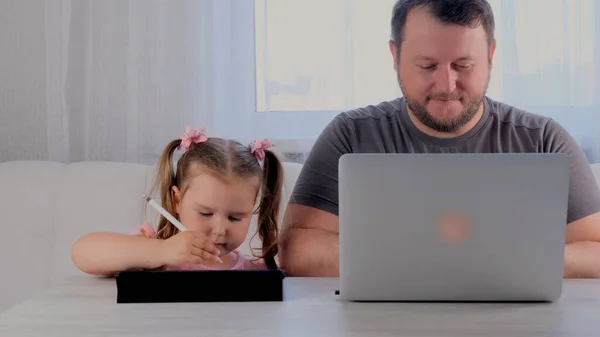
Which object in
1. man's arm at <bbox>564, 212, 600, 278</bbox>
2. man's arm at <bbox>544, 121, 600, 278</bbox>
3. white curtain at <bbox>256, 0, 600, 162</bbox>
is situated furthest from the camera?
white curtain at <bbox>256, 0, 600, 162</bbox>

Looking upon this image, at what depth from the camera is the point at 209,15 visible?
2.69 m

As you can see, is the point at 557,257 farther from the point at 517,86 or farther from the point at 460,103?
the point at 517,86

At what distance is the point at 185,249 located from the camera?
139cm

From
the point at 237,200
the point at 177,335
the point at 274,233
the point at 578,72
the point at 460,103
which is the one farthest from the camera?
the point at 578,72

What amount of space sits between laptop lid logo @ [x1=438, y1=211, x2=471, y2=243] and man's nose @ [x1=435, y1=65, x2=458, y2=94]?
897 millimetres

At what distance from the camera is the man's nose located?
6.62ft

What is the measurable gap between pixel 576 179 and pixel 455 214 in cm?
86

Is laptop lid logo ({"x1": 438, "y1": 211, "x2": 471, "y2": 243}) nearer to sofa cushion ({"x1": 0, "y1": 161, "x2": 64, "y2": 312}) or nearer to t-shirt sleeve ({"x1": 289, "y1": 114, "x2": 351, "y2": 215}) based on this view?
t-shirt sleeve ({"x1": 289, "y1": 114, "x2": 351, "y2": 215})

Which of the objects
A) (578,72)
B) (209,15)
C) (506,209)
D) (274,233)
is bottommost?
(274,233)

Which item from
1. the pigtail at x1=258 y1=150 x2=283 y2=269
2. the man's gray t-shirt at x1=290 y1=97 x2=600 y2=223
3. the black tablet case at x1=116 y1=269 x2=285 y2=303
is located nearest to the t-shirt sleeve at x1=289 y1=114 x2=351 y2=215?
the man's gray t-shirt at x1=290 y1=97 x2=600 y2=223

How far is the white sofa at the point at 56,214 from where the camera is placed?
7.72 ft

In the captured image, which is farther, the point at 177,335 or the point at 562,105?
the point at 562,105

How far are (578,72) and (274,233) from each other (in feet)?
4.07

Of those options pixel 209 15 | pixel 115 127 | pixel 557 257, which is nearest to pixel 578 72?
pixel 209 15
